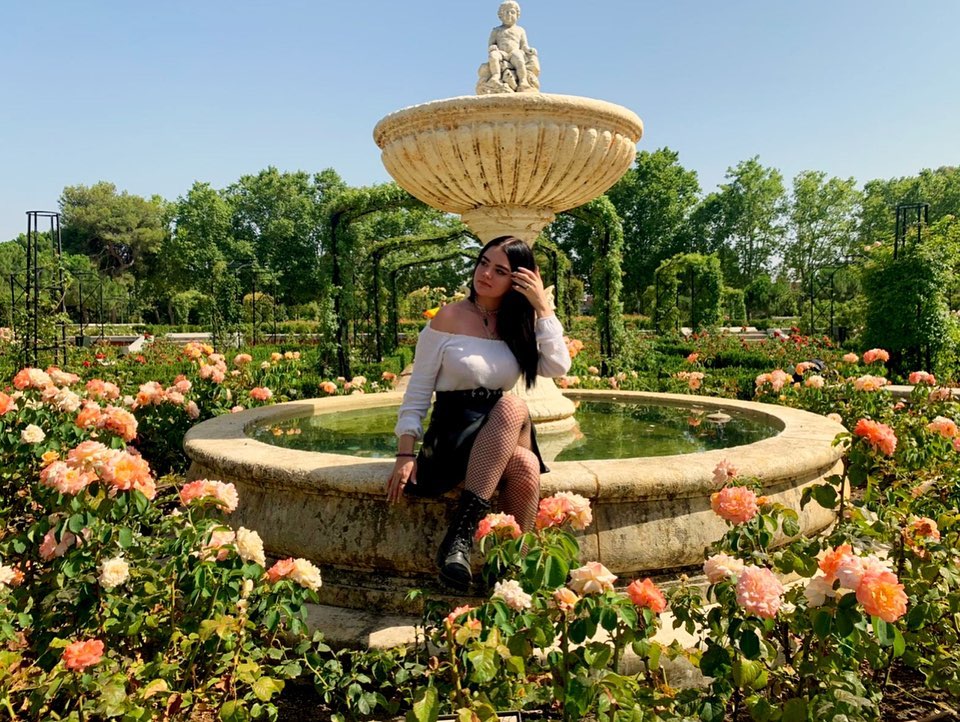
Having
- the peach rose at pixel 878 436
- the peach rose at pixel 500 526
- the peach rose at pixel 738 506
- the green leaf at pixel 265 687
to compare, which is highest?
the peach rose at pixel 878 436

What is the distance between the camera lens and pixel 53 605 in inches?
87.8

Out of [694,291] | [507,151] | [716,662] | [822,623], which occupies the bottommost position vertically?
[716,662]

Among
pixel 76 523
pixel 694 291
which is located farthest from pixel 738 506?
pixel 694 291

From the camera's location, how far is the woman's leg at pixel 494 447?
2.51 metres

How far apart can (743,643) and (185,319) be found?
140ft

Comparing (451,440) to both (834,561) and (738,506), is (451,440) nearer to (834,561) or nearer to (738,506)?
(738,506)

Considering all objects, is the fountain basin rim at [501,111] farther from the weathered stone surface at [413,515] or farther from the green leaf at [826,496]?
the green leaf at [826,496]

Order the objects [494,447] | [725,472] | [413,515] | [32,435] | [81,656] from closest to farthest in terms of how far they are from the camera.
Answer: [81,656] < [725,472] < [494,447] < [413,515] < [32,435]

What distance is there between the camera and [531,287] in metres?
2.84

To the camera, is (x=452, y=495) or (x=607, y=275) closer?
(x=452, y=495)

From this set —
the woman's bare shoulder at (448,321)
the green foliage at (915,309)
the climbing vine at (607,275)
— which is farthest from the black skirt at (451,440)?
the green foliage at (915,309)

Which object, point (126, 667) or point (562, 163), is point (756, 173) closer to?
point (562, 163)

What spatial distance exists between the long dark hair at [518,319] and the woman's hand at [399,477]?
63cm

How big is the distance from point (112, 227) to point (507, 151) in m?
62.9
